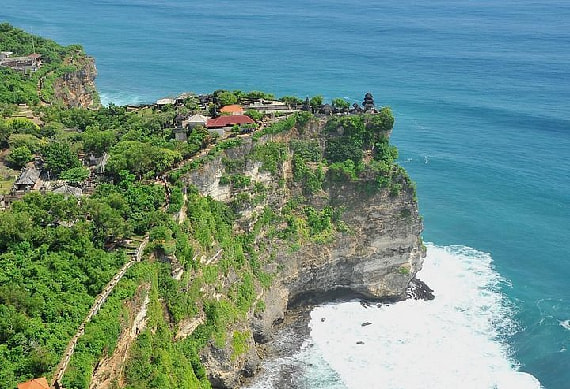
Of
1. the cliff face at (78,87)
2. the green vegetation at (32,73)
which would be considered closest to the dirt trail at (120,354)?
the green vegetation at (32,73)

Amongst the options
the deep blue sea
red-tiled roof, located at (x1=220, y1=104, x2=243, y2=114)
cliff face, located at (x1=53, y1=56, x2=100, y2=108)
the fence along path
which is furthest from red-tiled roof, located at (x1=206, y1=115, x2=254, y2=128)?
cliff face, located at (x1=53, y1=56, x2=100, y2=108)

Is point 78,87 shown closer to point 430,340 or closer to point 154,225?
point 154,225

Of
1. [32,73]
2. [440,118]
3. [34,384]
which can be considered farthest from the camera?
[440,118]

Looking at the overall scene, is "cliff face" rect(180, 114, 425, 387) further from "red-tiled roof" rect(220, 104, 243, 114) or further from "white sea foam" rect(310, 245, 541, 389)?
"red-tiled roof" rect(220, 104, 243, 114)

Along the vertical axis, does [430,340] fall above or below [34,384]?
below

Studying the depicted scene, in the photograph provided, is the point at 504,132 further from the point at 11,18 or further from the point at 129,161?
the point at 11,18

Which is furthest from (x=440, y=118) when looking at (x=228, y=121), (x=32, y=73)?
(x=32, y=73)
